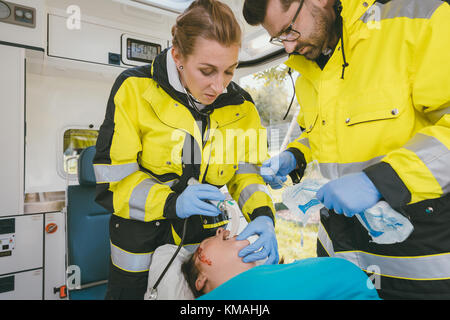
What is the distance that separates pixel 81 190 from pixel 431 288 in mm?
2418

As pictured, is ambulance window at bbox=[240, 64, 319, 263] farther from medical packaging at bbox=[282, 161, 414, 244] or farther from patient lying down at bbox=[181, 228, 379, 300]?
patient lying down at bbox=[181, 228, 379, 300]

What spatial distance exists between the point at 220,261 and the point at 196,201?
1.27ft

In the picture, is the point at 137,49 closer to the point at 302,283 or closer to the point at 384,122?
the point at 384,122

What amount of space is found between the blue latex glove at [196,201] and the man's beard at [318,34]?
0.87m

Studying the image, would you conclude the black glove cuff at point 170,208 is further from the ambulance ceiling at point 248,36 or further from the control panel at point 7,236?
the control panel at point 7,236

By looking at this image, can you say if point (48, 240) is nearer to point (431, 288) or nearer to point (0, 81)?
point (0, 81)

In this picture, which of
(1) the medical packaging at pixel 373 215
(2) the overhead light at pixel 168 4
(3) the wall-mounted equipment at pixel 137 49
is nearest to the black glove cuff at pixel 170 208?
(1) the medical packaging at pixel 373 215

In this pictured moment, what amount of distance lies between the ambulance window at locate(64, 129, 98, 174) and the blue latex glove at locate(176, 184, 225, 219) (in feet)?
7.58

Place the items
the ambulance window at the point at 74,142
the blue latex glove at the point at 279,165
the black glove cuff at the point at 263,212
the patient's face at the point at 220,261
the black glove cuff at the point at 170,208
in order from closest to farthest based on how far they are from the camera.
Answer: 1. the black glove cuff at the point at 170,208
2. the patient's face at the point at 220,261
3. the black glove cuff at the point at 263,212
4. the blue latex glove at the point at 279,165
5. the ambulance window at the point at 74,142

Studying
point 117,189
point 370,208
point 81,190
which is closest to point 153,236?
point 117,189

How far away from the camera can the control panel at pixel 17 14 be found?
79.3 inches

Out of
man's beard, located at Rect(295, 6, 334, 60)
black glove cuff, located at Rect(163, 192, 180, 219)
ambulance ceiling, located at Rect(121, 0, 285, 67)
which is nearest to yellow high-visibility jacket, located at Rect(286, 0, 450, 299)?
man's beard, located at Rect(295, 6, 334, 60)

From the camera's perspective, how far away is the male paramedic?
0.78 meters
